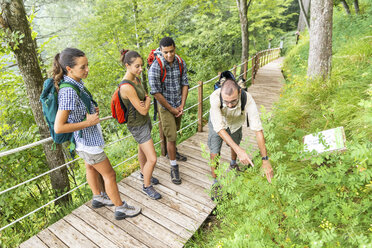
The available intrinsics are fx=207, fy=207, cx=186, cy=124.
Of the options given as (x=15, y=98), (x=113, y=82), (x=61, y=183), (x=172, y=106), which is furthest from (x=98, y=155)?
(x=113, y=82)

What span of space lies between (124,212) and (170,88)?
6.19 feet

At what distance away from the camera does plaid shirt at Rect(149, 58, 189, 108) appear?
9.87 feet

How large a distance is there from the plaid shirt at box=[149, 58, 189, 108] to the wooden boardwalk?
1.34 meters

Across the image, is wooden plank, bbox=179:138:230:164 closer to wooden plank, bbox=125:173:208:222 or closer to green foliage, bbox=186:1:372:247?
green foliage, bbox=186:1:372:247

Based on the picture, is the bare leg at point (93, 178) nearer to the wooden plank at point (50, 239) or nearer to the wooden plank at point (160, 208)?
the wooden plank at point (160, 208)

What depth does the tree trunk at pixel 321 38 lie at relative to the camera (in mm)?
4625

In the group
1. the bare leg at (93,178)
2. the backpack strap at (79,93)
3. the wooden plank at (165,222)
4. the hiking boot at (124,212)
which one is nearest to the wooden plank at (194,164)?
the wooden plank at (165,222)

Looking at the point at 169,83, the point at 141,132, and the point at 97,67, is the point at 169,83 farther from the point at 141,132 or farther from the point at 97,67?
the point at 97,67

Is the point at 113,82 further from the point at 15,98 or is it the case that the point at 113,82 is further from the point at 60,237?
the point at 60,237

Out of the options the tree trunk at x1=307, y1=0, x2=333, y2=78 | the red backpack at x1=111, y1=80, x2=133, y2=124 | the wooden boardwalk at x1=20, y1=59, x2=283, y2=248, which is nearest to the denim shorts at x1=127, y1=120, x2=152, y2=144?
the red backpack at x1=111, y1=80, x2=133, y2=124

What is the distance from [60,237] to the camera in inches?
101

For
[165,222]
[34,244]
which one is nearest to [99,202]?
[34,244]

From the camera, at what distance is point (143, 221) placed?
2.72 meters

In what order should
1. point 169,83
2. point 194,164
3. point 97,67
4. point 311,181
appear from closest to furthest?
point 311,181 → point 169,83 → point 194,164 → point 97,67
